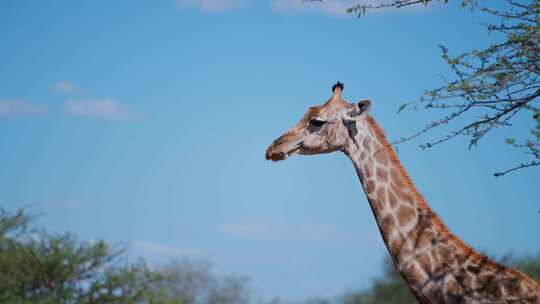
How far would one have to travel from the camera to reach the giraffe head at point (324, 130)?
7070 mm

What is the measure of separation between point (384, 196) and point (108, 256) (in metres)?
10.2

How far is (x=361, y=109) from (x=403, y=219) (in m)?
1.04

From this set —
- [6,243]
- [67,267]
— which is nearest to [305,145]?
[67,267]

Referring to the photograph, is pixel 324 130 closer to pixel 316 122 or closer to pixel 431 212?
pixel 316 122

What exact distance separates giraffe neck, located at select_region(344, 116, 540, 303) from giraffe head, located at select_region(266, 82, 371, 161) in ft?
0.31

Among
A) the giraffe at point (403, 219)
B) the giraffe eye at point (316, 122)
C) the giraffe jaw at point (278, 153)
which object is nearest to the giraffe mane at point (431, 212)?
the giraffe at point (403, 219)

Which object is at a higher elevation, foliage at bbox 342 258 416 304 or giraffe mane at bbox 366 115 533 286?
foliage at bbox 342 258 416 304

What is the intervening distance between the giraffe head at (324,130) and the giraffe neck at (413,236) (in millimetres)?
93

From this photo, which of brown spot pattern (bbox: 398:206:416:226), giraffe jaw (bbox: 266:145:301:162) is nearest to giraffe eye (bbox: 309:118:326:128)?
giraffe jaw (bbox: 266:145:301:162)

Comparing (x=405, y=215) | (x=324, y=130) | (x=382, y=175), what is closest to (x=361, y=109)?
(x=324, y=130)

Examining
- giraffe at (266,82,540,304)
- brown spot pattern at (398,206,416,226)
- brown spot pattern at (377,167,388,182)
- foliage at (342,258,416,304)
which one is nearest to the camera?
giraffe at (266,82,540,304)

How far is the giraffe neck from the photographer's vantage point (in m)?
6.33

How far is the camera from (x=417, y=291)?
646 centimetres

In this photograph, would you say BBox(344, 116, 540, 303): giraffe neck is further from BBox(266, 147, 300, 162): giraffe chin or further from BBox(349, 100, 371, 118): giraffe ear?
BBox(266, 147, 300, 162): giraffe chin
